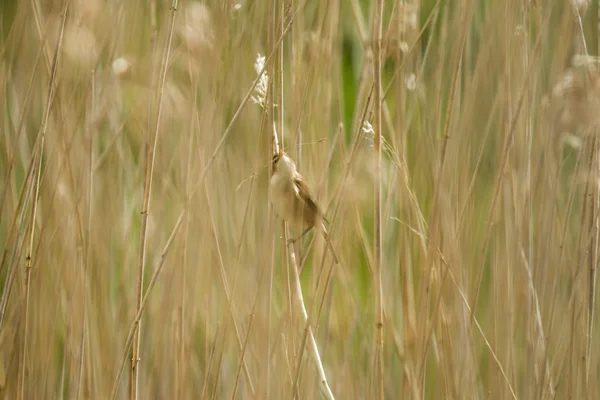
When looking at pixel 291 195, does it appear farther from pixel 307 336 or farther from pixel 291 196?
pixel 307 336

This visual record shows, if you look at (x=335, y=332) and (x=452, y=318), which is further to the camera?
(x=335, y=332)

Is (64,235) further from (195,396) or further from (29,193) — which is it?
(195,396)

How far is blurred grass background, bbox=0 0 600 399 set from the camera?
1113 mm

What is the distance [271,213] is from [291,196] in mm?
78

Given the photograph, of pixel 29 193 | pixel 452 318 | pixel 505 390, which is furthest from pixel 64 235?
pixel 505 390

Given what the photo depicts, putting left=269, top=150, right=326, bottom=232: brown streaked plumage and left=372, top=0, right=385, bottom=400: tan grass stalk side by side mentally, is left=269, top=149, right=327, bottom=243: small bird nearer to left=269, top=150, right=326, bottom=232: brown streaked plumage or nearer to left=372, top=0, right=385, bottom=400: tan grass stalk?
left=269, top=150, right=326, bottom=232: brown streaked plumage

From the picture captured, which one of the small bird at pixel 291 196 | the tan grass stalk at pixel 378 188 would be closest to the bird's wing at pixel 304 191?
the small bird at pixel 291 196

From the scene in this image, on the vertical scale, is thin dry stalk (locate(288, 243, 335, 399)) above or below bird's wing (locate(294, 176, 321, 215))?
below

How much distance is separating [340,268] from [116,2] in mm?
645

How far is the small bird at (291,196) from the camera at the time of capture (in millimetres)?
1147

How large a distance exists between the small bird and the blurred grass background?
0.05 metres

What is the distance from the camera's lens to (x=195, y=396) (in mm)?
1495

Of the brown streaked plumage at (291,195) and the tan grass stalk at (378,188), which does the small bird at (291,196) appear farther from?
the tan grass stalk at (378,188)

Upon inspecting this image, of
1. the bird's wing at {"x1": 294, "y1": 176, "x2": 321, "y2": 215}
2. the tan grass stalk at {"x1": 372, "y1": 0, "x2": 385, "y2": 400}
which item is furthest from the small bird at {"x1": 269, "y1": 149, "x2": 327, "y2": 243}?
the tan grass stalk at {"x1": 372, "y1": 0, "x2": 385, "y2": 400}
